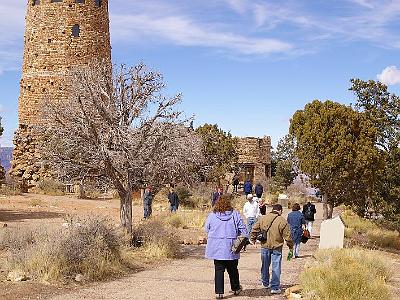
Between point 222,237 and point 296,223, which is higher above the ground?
point 222,237

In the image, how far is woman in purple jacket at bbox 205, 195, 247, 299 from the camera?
33.1ft

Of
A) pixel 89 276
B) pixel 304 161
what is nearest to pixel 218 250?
pixel 89 276

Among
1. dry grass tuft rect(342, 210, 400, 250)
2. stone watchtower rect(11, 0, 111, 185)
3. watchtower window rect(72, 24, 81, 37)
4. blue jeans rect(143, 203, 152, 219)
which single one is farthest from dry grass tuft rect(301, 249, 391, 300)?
watchtower window rect(72, 24, 81, 37)

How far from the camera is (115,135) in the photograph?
15578mm

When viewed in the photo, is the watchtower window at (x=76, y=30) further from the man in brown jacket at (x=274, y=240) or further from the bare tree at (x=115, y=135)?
the man in brown jacket at (x=274, y=240)

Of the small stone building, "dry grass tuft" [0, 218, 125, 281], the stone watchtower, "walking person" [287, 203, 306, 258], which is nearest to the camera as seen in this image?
"dry grass tuft" [0, 218, 125, 281]

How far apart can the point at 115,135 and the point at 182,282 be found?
4.86 m

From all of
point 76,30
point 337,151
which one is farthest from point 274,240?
point 76,30

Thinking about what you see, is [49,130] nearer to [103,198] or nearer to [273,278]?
[273,278]

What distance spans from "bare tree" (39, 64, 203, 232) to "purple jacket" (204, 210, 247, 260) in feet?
18.0

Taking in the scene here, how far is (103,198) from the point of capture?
35750 mm

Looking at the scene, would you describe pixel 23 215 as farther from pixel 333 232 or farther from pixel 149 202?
pixel 333 232

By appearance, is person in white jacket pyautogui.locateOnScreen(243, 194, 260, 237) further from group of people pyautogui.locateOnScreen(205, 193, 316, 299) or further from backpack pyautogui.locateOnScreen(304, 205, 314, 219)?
group of people pyautogui.locateOnScreen(205, 193, 316, 299)

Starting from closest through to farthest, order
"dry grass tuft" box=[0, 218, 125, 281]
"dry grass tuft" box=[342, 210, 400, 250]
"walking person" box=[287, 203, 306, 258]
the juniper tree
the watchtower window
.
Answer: "dry grass tuft" box=[0, 218, 125, 281] → "walking person" box=[287, 203, 306, 258] → the juniper tree → "dry grass tuft" box=[342, 210, 400, 250] → the watchtower window
